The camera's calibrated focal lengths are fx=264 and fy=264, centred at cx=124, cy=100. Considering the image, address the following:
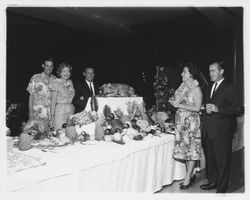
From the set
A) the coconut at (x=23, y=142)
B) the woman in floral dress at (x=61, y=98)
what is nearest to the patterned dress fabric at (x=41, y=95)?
the woman in floral dress at (x=61, y=98)

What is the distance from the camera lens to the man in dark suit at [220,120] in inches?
102

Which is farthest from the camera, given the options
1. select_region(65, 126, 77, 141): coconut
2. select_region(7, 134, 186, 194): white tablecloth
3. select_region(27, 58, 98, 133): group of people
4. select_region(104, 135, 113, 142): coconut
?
select_region(27, 58, 98, 133): group of people

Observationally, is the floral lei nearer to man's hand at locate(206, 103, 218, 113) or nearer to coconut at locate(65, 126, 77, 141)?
man's hand at locate(206, 103, 218, 113)

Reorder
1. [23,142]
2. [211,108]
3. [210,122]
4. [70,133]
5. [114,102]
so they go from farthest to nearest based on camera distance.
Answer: [114,102], [210,122], [211,108], [70,133], [23,142]

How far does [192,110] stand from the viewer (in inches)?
108

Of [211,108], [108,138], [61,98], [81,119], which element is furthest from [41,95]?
[211,108]

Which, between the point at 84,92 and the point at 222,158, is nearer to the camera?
the point at 222,158

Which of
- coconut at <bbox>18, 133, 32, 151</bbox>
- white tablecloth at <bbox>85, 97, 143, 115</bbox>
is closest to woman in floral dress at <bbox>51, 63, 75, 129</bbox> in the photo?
white tablecloth at <bbox>85, 97, 143, 115</bbox>

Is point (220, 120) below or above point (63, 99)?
below

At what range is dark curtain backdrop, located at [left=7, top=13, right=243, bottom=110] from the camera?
5.49 metres

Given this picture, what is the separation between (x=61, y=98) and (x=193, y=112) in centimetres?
148

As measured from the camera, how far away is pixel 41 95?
3.17 m

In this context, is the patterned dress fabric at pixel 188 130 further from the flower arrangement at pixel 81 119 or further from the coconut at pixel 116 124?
the flower arrangement at pixel 81 119

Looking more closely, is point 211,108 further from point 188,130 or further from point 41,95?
point 41,95
